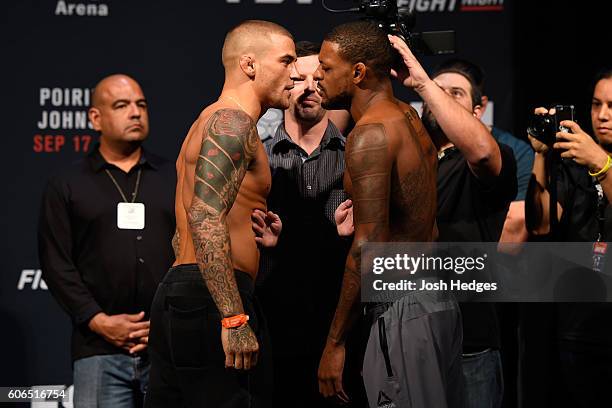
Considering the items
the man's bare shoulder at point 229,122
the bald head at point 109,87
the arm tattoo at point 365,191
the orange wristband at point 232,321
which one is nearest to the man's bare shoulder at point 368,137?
the arm tattoo at point 365,191

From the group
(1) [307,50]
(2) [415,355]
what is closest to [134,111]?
(1) [307,50]

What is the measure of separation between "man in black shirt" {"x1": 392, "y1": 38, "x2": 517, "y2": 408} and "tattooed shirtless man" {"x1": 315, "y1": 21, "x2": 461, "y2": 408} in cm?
16

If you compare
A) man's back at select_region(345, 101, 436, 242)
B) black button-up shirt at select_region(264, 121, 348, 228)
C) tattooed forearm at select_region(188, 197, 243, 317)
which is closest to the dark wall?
black button-up shirt at select_region(264, 121, 348, 228)

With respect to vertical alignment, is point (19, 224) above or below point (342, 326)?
above

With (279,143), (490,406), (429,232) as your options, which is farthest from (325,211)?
(490,406)

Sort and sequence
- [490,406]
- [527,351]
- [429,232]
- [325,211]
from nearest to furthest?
[429,232], [490,406], [325,211], [527,351]

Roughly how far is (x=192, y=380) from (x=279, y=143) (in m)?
1.23

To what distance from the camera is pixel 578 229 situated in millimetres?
3703

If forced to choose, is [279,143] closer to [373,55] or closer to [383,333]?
[373,55]

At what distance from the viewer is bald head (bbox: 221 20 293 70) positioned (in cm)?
328

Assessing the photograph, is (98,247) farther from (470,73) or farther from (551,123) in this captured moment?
(551,123)

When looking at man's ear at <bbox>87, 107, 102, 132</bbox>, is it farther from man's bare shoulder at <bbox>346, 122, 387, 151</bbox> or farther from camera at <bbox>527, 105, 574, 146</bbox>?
camera at <bbox>527, 105, 574, 146</bbox>

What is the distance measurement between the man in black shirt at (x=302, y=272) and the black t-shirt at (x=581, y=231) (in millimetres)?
895

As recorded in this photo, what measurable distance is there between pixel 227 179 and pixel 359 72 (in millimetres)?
677
